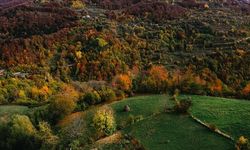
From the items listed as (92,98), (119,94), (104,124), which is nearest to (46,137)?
(104,124)

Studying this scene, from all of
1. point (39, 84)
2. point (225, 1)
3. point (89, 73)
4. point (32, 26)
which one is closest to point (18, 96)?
point (39, 84)

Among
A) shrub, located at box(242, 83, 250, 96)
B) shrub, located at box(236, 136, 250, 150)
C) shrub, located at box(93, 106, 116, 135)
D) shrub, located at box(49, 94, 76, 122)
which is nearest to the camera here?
shrub, located at box(236, 136, 250, 150)

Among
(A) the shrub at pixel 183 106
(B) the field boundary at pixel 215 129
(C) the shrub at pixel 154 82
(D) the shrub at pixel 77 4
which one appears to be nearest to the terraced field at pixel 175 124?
(B) the field boundary at pixel 215 129

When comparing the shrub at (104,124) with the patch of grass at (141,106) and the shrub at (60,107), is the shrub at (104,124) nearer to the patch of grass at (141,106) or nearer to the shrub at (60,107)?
the patch of grass at (141,106)

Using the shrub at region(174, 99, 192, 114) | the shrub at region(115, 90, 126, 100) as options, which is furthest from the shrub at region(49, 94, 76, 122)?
the shrub at region(174, 99, 192, 114)

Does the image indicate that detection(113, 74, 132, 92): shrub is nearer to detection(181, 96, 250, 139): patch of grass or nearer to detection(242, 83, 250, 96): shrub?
detection(181, 96, 250, 139): patch of grass
